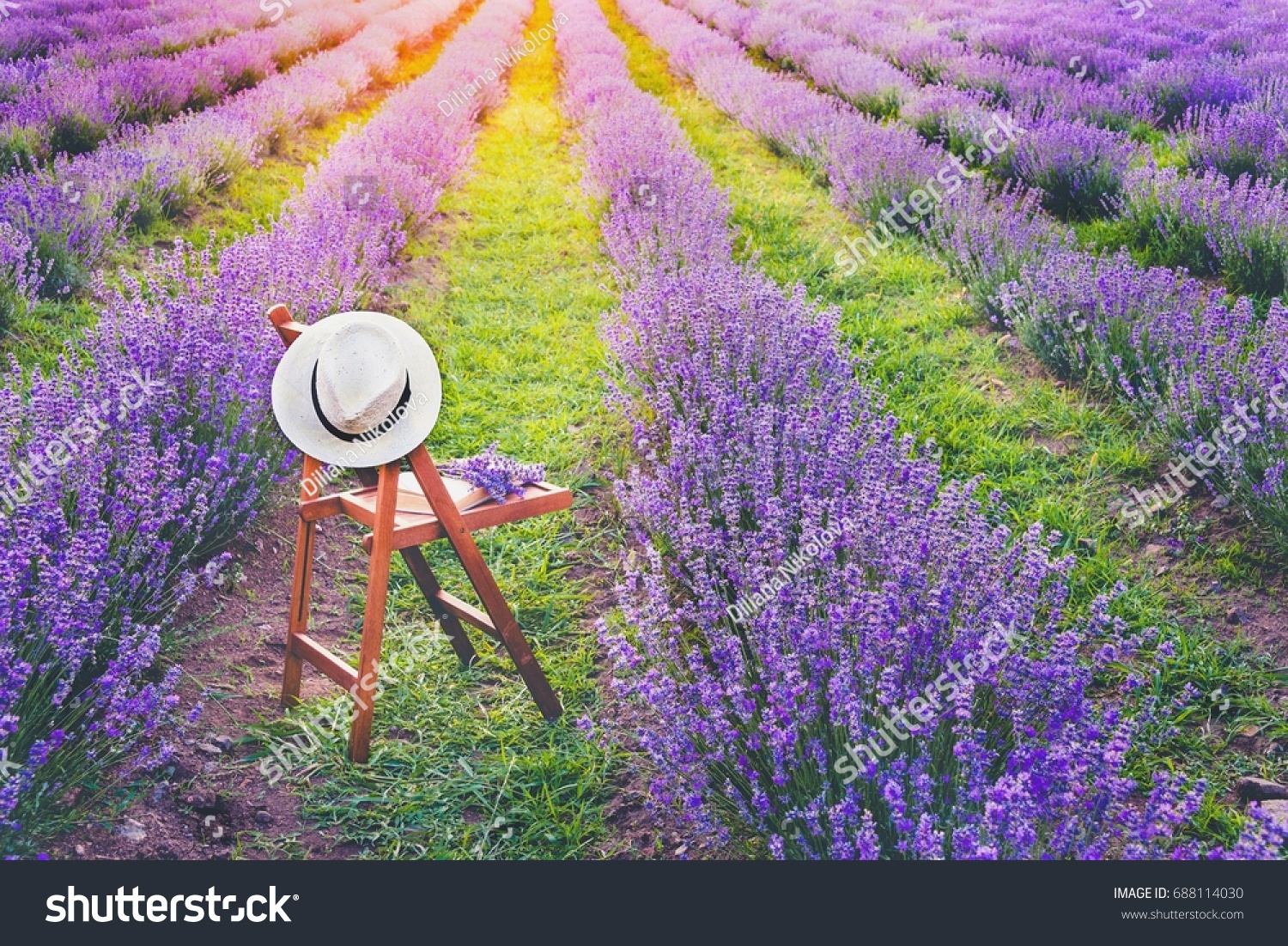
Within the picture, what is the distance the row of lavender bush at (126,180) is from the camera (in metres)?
4.64

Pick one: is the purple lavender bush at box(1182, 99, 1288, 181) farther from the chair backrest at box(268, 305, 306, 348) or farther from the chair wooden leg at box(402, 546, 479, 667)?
the chair backrest at box(268, 305, 306, 348)

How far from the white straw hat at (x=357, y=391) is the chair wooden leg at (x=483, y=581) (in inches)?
3.6

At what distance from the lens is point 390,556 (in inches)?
94.5

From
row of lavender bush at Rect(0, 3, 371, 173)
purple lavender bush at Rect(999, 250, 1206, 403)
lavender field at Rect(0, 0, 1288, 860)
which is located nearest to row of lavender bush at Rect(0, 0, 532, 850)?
lavender field at Rect(0, 0, 1288, 860)

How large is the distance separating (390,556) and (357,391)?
48 cm

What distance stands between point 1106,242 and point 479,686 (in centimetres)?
439

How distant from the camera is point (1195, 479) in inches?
128

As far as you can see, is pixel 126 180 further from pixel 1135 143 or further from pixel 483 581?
pixel 1135 143

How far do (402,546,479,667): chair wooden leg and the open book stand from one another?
0.11 metres

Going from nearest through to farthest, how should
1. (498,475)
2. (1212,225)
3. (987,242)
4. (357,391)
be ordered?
(357,391), (498,475), (1212,225), (987,242)

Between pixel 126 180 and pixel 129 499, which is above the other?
pixel 126 180

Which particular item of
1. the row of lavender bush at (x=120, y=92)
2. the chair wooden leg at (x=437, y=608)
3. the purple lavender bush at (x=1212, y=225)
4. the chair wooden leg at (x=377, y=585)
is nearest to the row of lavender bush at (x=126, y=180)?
the row of lavender bush at (x=120, y=92)

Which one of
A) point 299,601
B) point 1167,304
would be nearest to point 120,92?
point 299,601
